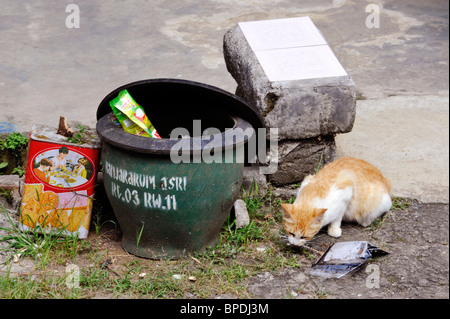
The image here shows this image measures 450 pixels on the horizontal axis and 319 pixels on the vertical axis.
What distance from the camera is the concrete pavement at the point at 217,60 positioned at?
5215 millimetres

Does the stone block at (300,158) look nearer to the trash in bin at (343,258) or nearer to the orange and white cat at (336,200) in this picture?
the orange and white cat at (336,200)

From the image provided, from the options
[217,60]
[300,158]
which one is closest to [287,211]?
[300,158]

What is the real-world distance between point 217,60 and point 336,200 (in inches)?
136

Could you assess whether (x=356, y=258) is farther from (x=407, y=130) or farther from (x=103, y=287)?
(x=407, y=130)

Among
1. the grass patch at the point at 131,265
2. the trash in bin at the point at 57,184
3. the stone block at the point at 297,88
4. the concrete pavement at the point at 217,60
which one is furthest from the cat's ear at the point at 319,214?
the trash in bin at the point at 57,184

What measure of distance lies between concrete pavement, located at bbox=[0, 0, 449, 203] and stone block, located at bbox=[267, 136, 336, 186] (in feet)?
2.22

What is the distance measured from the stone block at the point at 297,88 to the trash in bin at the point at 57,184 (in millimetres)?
1223

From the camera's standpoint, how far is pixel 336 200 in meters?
3.82

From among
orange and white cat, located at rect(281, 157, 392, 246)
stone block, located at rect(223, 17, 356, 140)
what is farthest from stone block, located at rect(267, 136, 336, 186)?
orange and white cat, located at rect(281, 157, 392, 246)

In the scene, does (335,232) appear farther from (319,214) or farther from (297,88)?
(297,88)

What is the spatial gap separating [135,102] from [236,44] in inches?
50.9

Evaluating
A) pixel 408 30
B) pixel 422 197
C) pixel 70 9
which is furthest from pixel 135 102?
pixel 408 30

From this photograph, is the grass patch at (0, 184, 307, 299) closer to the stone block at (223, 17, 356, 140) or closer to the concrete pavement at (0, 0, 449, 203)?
the stone block at (223, 17, 356, 140)

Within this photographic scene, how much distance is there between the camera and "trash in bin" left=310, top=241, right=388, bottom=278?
11.6 feet
